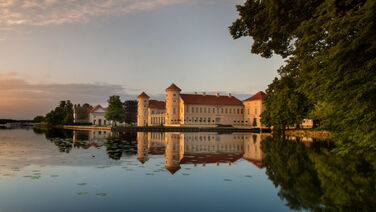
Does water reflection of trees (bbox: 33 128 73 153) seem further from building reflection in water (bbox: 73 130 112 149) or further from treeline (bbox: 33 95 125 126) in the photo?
treeline (bbox: 33 95 125 126)

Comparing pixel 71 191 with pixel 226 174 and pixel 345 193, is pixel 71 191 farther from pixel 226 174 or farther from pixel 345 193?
pixel 345 193

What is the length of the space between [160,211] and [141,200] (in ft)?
3.90

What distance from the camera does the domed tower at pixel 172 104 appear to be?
8956 centimetres

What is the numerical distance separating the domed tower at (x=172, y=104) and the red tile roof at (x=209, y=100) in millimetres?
2778

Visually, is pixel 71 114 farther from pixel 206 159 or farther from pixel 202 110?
pixel 206 159

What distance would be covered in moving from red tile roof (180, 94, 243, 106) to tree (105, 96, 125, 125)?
65.0 ft

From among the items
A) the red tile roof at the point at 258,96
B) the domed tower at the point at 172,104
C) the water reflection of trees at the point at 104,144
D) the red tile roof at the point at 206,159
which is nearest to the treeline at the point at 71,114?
the domed tower at the point at 172,104

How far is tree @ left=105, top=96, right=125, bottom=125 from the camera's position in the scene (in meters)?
90.9

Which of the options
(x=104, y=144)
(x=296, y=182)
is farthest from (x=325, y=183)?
(x=104, y=144)

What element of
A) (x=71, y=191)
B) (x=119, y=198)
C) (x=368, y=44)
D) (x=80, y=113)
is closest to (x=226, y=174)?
(x=119, y=198)

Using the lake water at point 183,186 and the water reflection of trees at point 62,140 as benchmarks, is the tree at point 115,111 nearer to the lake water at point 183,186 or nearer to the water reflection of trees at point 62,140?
the water reflection of trees at point 62,140

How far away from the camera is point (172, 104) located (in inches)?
3526

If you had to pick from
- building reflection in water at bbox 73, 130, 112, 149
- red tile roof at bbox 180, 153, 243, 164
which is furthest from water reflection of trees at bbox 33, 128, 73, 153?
red tile roof at bbox 180, 153, 243, 164

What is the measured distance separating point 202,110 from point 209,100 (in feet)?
16.0
